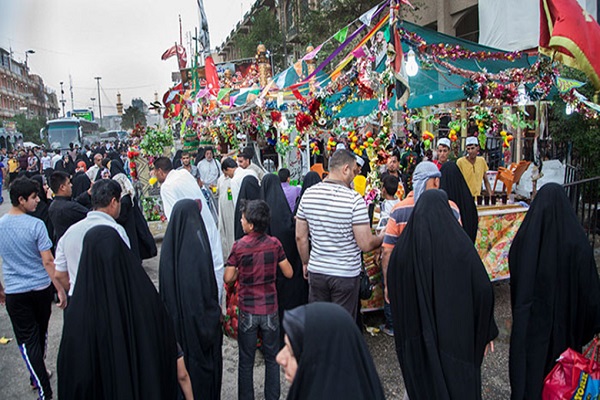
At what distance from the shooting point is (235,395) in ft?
12.8

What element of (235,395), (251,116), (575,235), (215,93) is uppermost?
(215,93)

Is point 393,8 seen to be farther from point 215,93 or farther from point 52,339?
point 215,93

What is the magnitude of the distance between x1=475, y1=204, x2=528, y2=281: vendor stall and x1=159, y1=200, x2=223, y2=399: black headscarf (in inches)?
148

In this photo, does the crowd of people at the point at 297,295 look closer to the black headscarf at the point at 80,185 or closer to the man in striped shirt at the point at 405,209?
the man in striped shirt at the point at 405,209

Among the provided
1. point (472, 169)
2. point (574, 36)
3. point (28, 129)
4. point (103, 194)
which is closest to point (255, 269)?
point (103, 194)

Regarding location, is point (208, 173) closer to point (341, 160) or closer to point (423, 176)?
point (341, 160)

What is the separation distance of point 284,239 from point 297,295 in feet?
2.03

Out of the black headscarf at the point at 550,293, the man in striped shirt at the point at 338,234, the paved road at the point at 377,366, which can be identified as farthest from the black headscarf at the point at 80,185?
the black headscarf at the point at 550,293

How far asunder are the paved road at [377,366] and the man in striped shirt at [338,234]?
0.78m

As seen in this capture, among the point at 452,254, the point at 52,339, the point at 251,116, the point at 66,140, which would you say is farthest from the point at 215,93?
the point at 66,140

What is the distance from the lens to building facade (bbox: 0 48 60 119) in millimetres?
60016

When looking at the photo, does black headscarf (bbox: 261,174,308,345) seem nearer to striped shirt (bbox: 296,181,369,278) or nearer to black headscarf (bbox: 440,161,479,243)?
striped shirt (bbox: 296,181,369,278)

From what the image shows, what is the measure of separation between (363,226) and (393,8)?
2.89m

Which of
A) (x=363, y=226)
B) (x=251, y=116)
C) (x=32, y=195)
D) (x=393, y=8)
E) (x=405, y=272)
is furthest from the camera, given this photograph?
(x=251, y=116)
